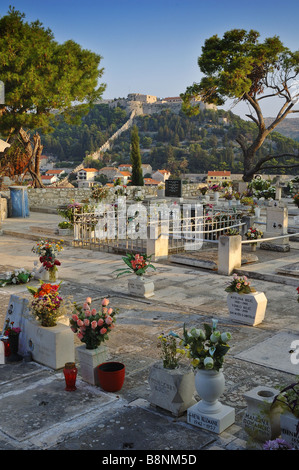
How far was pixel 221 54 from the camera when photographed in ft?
130

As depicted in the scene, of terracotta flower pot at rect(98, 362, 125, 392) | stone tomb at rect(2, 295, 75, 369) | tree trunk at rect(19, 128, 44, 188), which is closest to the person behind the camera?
terracotta flower pot at rect(98, 362, 125, 392)

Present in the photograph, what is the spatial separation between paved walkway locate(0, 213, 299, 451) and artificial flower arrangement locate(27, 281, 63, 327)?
77 cm

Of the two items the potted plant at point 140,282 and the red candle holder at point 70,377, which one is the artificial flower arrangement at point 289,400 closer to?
the red candle holder at point 70,377

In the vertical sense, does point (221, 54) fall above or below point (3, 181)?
above

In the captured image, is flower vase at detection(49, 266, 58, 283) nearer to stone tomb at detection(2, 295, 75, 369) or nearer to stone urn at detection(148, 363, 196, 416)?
stone tomb at detection(2, 295, 75, 369)

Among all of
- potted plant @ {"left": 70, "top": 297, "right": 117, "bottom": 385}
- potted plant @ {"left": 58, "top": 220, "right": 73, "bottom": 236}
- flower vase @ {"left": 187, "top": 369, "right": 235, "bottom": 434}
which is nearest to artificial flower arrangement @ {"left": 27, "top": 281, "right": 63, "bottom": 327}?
potted plant @ {"left": 70, "top": 297, "right": 117, "bottom": 385}

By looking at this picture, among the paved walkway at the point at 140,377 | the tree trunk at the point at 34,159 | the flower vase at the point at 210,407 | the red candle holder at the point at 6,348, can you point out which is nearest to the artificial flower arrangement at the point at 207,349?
the flower vase at the point at 210,407

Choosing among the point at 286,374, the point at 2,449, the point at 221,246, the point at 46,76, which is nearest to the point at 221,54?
the point at 46,76

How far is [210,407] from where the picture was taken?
5863mm

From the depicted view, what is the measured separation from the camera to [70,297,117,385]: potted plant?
7.07 m

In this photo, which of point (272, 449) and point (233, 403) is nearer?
point (272, 449)

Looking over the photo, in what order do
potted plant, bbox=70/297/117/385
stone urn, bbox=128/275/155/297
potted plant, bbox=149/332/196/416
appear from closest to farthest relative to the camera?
potted plant, bbox=149/332/196/416 → potted plant, bbox=70/297/117/385 → stone urn, bbox=128/275/155/297
